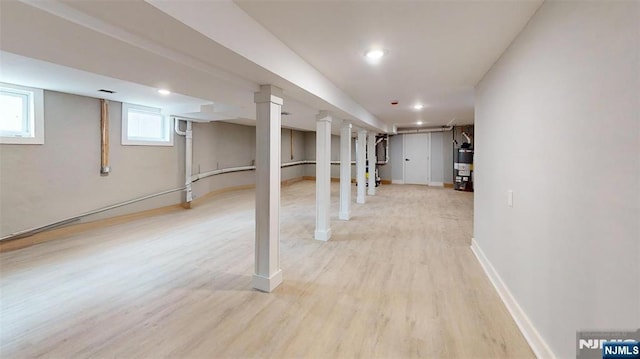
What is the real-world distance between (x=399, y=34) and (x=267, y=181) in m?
1.55

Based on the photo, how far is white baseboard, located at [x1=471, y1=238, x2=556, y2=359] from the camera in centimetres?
163

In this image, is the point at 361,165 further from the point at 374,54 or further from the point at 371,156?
the point at 374,54

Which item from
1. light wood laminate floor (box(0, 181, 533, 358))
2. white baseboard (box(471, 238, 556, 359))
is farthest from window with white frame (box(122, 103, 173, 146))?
Result: white baseboard (box(471, 238, 556, 359))

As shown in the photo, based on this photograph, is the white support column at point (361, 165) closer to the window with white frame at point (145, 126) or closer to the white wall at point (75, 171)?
the white wall at point (75, 171)

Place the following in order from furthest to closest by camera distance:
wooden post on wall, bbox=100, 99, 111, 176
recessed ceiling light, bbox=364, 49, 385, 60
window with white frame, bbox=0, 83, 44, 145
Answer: wooden post on wall, bbox=100, 99, 111, 176
window with white frame, bbox=0, 83, 44, 145
recessed ceiling light, bbox=364, 49, 385, 60

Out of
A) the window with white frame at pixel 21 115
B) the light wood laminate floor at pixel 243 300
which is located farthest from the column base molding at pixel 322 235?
the window with white frame at pixel 21 115

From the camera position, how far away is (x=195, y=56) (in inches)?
73.3

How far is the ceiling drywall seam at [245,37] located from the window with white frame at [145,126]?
12.9 feet

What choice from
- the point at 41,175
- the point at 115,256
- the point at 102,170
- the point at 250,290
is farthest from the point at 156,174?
the point at 250,290

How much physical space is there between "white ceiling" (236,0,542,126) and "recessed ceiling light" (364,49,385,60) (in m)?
0.05

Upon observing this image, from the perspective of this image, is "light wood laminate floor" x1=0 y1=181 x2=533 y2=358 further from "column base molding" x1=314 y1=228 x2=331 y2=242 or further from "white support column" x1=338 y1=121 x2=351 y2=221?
"white support column" x1=338 y1=121 x2=351 y2=221

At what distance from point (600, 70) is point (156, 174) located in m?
6.22

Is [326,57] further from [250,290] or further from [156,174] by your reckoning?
[156,174]

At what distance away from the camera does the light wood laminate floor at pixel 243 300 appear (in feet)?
5.87
